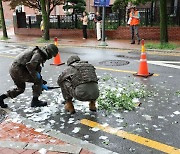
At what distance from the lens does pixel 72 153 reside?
3.40 meters

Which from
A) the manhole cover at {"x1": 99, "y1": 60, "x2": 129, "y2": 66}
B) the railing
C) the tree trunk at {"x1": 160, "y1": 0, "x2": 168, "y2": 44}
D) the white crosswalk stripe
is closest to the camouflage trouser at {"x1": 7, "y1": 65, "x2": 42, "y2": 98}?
the manhole cover at {"x1": 99, "y1": 60, "x2": 129, "y2": 66}

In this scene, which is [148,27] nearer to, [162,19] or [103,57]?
[162,19]

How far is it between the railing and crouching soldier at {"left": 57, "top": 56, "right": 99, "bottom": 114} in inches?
487

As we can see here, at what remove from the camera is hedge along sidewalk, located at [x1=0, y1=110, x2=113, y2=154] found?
11.5 ft

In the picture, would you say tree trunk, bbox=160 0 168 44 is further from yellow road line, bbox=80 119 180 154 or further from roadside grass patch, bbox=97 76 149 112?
yellow road line, bbox=80 119 180 154

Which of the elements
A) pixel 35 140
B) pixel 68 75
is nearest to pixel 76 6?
pixel 68 75

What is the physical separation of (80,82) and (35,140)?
1249 millimetres

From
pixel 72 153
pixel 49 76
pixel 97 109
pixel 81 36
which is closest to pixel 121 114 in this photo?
pixel 97 109

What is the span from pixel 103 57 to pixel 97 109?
606 centimetres

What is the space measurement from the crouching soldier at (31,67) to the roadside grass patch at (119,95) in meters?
1.25

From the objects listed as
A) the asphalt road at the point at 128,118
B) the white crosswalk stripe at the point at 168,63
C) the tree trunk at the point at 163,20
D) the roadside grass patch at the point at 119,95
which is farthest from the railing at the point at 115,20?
the roadside grass patch at the point at 119,95

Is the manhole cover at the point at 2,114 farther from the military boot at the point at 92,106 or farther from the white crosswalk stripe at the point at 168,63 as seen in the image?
the white crosswalk stripe at the point at 168,63

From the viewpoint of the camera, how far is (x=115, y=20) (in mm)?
18125

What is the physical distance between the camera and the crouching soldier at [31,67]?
4.82 m
